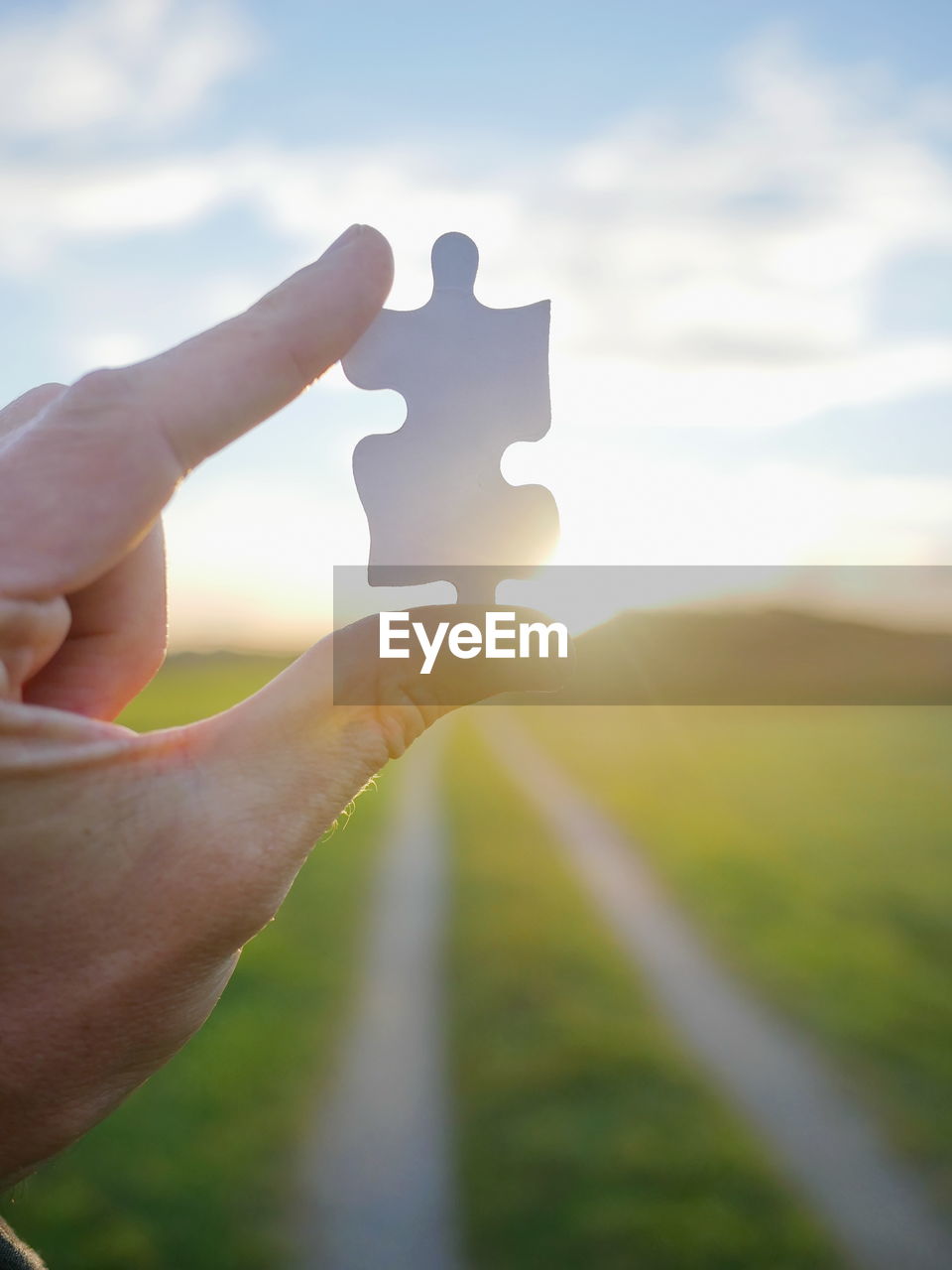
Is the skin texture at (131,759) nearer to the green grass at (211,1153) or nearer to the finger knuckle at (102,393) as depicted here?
the finger knuckle at (102,393)

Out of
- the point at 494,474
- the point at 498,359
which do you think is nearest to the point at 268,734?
the point at 494,474

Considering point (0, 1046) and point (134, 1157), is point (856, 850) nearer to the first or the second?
point (134, 1157)

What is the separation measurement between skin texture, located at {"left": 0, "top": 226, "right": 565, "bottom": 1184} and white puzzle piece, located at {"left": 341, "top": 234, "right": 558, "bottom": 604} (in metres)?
0.29

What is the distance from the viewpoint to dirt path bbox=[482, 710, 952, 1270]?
6113 millimetres

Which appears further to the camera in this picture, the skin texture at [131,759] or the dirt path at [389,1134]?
the dirt path at [389,1134]

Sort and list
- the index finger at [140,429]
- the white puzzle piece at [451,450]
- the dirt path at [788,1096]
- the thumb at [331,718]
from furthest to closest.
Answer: the dirt path at [788,1096] → the white puzzle piece at [451,450] → the thumb at [331,718] → the index finger at [140,429]

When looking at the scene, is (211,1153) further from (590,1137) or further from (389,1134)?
(590,1137)

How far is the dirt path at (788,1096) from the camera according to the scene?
6.11 meters

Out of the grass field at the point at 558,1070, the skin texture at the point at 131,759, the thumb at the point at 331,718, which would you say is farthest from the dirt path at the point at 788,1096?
the skin texture at the point at 131,759

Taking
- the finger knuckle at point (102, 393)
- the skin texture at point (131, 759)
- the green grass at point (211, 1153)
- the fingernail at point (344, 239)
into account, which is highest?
the fingernail at point (344, 239)

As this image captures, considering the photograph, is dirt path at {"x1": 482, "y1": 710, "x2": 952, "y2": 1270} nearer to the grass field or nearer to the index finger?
the grass field

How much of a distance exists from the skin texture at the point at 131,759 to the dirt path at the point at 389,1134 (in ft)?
11.7

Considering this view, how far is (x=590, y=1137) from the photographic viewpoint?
22.9 ft

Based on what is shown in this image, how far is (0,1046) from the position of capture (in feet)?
8.95
